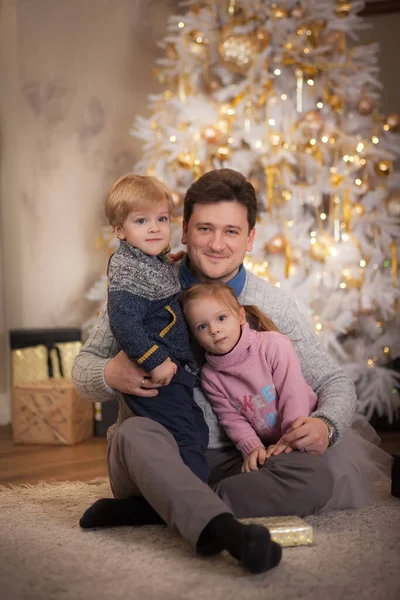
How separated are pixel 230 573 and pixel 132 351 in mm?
590

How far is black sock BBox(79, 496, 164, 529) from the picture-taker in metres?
2.01

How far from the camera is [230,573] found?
1.66m

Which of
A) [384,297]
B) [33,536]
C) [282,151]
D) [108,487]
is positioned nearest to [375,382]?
[384,297]

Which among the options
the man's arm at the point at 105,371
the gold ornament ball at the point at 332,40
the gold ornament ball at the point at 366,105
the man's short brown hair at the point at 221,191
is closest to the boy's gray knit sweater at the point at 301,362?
the man's arm at the point at 105,371

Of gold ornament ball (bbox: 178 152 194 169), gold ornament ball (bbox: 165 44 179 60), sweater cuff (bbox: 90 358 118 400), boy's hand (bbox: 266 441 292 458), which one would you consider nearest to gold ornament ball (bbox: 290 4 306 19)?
gold ornament ball (bbox: 165 44 179 60)

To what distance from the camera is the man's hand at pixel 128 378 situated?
198cm

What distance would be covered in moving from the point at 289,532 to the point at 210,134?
87.4 inches

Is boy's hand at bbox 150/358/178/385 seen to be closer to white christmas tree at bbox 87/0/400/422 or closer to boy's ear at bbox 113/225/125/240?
boy's ear at bbox 113/225/125/240

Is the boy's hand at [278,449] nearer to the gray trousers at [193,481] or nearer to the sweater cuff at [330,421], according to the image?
the gray trousers at [193,481]

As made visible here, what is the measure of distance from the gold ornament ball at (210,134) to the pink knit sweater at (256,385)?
168cm

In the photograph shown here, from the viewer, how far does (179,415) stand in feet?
6.60

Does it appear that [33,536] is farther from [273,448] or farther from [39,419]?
[39,419]

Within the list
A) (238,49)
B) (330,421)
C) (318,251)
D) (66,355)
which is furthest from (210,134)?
(330,421)

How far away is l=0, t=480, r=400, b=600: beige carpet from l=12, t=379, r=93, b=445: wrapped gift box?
1313mm
